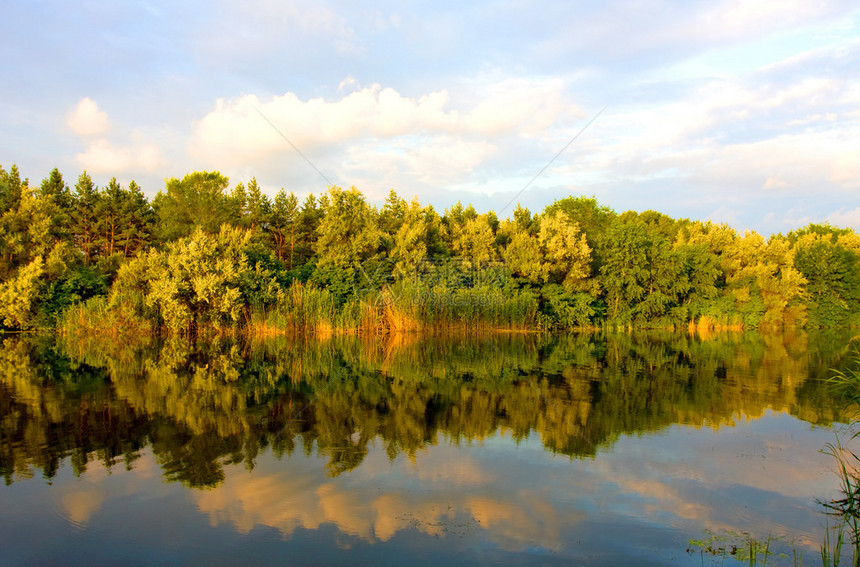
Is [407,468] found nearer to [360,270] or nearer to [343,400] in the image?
[343,400]

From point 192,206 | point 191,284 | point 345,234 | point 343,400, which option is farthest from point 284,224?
point 343,400

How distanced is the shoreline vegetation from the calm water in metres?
11.9

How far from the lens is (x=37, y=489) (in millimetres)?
5445

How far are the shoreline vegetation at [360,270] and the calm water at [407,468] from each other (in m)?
11.9

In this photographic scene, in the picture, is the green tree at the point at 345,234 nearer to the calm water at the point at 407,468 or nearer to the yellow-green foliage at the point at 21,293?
the yellow-green foliage at the point at 21,293

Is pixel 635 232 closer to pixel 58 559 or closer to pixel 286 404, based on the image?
pixel 286 404

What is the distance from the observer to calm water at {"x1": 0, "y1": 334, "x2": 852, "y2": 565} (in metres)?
4.45

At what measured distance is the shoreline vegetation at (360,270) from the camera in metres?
24.4

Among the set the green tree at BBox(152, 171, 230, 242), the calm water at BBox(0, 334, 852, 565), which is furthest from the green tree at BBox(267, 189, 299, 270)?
the calm water at BBox(0, 334, 852, 565)

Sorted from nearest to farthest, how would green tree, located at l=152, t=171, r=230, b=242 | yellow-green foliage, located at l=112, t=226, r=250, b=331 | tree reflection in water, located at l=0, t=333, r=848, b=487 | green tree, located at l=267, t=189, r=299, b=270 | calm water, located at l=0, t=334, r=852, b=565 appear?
calm water, located at l=0, t=334, r=852, b=565 < tree reflection in water, located at l=0, t=333, r=848, b=487 < yellow-green foliage, located at l=112, t=226, r=250, b=331 < green tree, located at l=152, t=171, r=230, b=242 < green tree, located at l=267, t=189, r=299, b=270

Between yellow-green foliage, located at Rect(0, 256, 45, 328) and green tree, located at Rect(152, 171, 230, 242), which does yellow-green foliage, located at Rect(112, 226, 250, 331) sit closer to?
yellow-green foliage, located at Rect(0, 256, 45, 328)

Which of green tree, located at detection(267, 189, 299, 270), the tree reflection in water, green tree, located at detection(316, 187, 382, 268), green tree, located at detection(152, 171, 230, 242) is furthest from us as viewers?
green tree, located at detection(267, 189, 299, 270)

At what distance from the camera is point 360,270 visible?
3028 centimetres

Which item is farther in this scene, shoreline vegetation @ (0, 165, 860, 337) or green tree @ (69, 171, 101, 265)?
green tree @ (69, 171, 101, 265)
